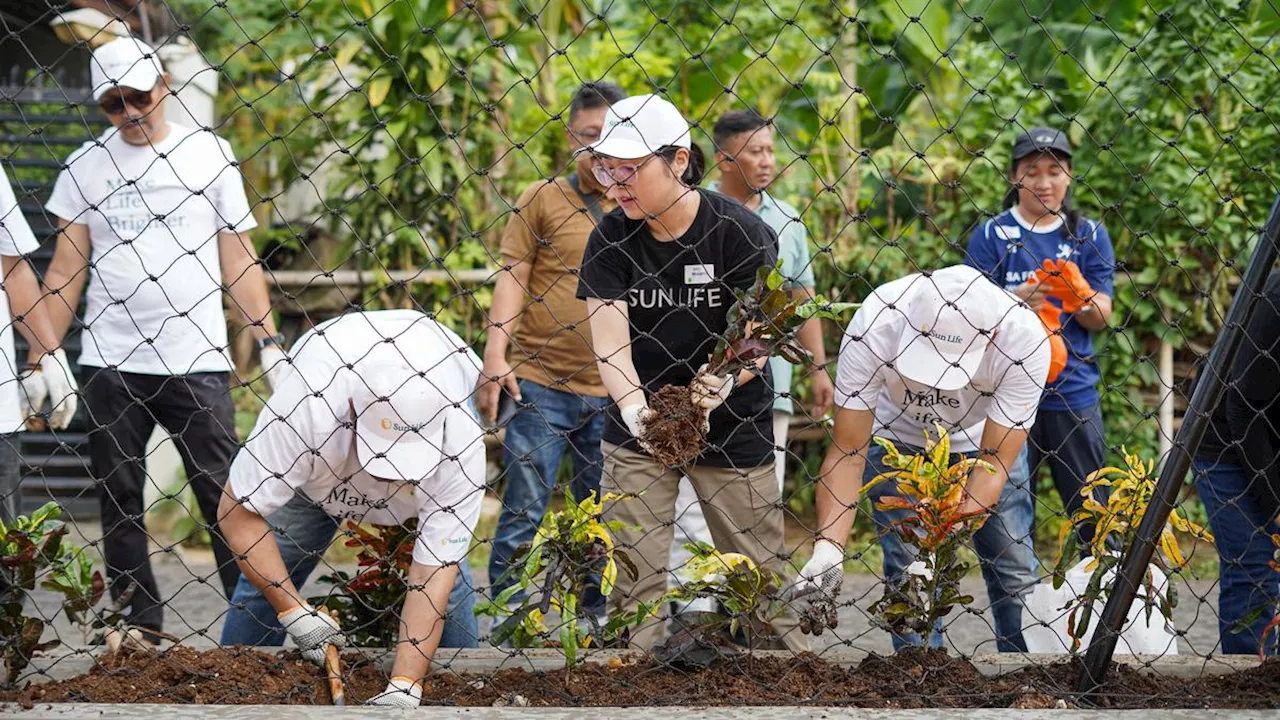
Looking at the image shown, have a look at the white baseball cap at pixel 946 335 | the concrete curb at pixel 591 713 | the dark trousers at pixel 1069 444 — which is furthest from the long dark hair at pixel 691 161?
the dark trousers at pixel 1069 444

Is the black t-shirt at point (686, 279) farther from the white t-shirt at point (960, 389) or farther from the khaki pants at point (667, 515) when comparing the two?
the white t-shirt at point (960, 389)

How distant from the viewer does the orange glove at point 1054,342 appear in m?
3.51

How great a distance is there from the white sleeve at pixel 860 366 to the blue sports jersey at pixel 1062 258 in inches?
37.4

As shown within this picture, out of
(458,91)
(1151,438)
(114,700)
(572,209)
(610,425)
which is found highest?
(458,91)

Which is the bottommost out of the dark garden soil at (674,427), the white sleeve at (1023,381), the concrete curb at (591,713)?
the concrete curb at (591,713)

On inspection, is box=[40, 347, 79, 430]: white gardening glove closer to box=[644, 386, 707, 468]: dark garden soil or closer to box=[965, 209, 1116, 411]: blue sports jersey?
box=[644, 386, 707, 468]: dark garden soil

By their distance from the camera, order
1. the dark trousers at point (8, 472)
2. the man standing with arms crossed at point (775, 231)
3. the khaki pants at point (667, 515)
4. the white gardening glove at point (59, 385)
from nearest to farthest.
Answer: the khaki pants at point (667, 515)
the dark trousers at point (8, 472)
the white gardening glove at point (59, 385)
the man standing with arms crossed at point (775, 231)

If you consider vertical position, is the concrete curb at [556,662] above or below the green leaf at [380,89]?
below

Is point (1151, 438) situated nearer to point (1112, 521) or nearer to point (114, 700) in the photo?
point (1112, 521)

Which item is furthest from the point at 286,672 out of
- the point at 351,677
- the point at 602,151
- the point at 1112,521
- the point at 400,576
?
the point at 1112,521

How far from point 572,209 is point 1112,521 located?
1906mm

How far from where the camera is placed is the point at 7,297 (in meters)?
3.39

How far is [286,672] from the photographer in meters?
2.86

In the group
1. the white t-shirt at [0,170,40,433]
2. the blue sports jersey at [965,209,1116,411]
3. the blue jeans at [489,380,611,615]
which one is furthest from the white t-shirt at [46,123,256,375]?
the blue sports jersey at [965,209,1116,411]
